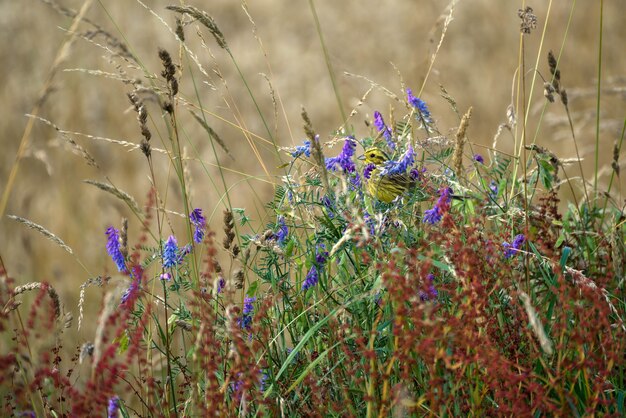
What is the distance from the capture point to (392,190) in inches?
89.6

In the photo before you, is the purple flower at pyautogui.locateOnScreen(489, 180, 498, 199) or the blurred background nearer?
the purple flower at pyautogui.locateOnScreen(489, 180, 498, 199)

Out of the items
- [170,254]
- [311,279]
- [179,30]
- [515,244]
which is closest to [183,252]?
[170,254]

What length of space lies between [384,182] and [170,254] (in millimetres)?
584

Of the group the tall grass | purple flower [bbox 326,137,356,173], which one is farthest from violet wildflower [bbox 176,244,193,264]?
purple flower [bbox 326,137,356,173]

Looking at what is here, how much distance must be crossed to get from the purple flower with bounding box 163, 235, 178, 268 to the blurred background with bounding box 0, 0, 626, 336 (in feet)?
11.0

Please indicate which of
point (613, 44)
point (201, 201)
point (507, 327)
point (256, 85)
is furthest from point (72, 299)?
point (613, 44)

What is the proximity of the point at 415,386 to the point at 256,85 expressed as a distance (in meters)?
6.03

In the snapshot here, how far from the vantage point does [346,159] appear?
239 cm

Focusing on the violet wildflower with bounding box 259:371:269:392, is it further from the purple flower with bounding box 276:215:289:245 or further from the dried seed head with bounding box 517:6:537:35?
the dried seed head with bounding box 517:6:537:35

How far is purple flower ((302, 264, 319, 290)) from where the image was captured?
7.34ft

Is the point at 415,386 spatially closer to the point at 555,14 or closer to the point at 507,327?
the point at 507,327

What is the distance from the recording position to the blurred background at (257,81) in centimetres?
614

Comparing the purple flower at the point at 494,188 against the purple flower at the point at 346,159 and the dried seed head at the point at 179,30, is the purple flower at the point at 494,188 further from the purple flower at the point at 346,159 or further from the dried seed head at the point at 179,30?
the dried seed head at the point at 179,30

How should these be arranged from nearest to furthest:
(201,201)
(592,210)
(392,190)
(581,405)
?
(581,405) → (392,190) → (592,210) → (201,201)
